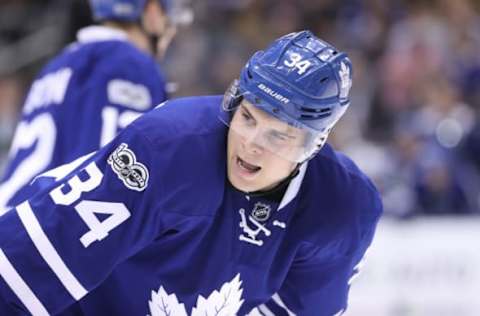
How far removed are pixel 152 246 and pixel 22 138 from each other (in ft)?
4.19

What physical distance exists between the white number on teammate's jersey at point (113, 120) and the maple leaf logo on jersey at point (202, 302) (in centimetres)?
102

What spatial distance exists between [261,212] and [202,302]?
26 centimetres

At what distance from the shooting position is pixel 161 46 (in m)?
3.79

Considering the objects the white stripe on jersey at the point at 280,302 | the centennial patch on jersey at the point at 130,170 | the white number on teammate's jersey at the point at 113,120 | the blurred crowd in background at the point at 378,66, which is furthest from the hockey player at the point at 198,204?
the blurred crowd in background at the point at 378,66

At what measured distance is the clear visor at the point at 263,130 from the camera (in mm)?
2281

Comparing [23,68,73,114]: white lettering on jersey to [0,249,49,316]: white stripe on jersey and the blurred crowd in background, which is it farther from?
the blurred crowd in background

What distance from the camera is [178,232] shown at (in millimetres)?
2389

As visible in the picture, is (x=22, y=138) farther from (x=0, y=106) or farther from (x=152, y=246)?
(x=0, y=106)

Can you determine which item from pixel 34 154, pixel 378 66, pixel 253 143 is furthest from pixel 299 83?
pixel 378 66

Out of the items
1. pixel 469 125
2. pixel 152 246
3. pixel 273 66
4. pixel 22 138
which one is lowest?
pixel 469 125

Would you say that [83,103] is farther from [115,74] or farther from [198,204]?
[198,204]

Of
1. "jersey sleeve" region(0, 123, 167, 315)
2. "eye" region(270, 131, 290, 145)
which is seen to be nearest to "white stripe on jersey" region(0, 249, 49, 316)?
"jersey sleeve" region(0, 123, 167, 315)

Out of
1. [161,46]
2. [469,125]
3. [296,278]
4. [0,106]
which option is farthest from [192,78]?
[296,278]

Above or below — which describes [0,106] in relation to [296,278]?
below
